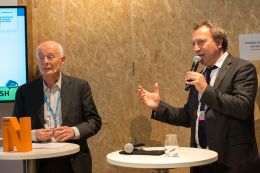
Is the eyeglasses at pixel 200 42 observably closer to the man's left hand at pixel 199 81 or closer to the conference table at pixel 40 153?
the man's left hand at pixel 199 81

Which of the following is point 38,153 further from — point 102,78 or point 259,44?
point 259,44

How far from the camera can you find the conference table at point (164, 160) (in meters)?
2.28

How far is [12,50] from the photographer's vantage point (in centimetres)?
383

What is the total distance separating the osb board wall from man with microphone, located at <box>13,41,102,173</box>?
65 centimetres

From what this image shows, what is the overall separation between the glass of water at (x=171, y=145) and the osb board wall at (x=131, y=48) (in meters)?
1.62

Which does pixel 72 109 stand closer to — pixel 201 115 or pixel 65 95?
pixel 65 95

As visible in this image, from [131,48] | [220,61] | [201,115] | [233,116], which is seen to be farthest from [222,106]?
[131,48]

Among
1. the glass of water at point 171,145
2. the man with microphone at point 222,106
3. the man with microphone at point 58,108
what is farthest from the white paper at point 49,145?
the man with microphone at point 222,106

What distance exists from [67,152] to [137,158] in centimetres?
52

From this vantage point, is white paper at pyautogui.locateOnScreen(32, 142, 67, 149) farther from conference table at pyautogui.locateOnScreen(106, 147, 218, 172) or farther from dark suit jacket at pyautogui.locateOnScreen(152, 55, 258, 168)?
dark suit jacket at pyautogui.locateOnScreen(152, 55, 258, 168)

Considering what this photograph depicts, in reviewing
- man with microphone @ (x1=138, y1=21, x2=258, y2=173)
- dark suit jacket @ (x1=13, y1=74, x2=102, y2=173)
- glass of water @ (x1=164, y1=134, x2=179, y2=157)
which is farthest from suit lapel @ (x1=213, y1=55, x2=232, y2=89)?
dark suit jacket @ (x1=13, y1=74, x2=102, y2=173)

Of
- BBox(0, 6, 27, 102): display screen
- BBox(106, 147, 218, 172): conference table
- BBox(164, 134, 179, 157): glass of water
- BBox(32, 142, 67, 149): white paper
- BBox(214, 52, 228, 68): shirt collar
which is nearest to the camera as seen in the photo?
BBox(106, 147, 218, 172): conference table

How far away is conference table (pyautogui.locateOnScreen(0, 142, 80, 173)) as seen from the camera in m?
2.62

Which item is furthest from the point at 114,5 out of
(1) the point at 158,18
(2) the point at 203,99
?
(2) the point at 203,99
